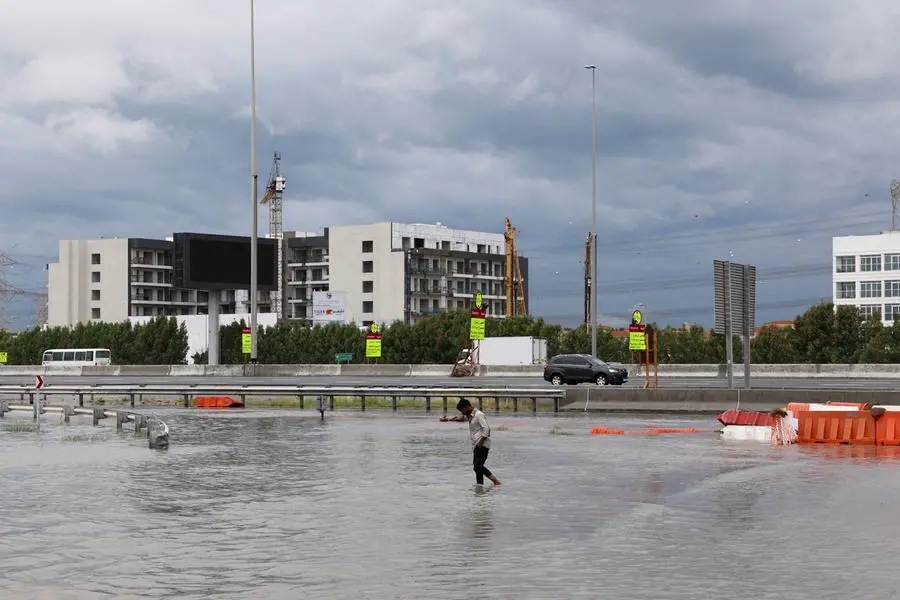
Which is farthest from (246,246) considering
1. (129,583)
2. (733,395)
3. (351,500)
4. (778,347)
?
(129,583)

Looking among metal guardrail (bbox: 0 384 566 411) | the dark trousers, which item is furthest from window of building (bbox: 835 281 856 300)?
the dark trousers

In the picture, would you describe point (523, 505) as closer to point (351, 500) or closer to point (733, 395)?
point (351, 500)

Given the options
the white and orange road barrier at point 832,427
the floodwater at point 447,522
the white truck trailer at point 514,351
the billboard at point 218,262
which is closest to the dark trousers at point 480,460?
the floodwater at point 447,522

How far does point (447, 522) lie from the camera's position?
1562 cm

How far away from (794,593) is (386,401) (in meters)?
39.8

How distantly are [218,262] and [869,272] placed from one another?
87.8m

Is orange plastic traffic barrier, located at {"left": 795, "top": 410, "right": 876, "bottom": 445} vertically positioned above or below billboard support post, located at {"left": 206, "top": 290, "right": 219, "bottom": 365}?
below

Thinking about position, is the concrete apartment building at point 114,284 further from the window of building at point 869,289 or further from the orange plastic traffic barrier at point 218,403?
the orange plastic traffic barrier at point 218,403

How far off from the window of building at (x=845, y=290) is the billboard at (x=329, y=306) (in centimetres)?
6030

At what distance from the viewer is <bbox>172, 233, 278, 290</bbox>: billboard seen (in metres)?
93.2

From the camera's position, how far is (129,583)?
11.3 m

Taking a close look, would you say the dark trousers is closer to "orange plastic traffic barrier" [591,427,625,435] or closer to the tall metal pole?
"orange plastic traffic barrier" [591,427,625,435]

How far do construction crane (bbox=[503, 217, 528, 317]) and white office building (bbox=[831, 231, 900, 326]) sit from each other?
39.8 meters

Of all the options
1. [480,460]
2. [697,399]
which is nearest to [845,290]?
[697,399]
